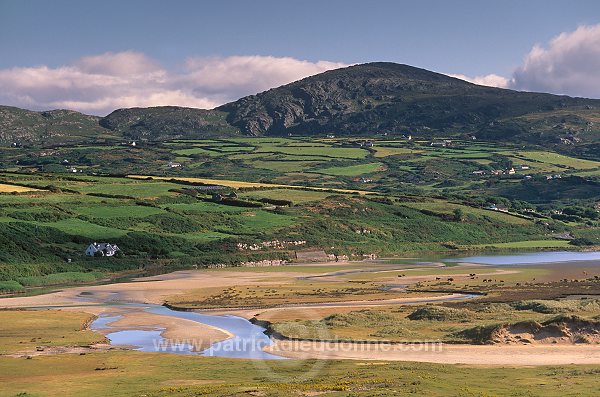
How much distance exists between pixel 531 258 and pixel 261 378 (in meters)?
119

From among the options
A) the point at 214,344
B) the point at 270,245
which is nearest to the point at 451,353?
the point at 214,344

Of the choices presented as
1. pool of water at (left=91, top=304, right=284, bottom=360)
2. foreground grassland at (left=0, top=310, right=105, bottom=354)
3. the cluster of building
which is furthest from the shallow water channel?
the cluster of building

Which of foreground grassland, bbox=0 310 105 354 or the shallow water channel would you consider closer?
the shallow water channel

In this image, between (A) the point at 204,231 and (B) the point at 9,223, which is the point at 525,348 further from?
(A) the point at 204,231

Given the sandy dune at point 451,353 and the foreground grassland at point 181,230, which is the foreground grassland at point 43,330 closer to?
the sandy dune at point 451,353

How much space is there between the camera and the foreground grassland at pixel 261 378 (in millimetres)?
46781

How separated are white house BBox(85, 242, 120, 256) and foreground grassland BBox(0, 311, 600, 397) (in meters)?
70.6

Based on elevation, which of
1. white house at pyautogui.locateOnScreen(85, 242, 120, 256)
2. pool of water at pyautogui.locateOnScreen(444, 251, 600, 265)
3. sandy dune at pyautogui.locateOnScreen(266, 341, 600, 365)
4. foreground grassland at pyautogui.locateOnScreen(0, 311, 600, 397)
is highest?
white house at pyautogui.locateOnScreen(85, 242, 120, 256)

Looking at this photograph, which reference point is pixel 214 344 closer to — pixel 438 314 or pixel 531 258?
pixel 438 314

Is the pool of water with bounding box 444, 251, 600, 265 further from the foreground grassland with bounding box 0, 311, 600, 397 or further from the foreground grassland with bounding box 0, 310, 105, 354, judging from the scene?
the foreground grassland with bounding box 0, 311, 600, 397

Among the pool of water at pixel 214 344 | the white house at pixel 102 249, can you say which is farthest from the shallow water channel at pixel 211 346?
the white house at pixel 102 249

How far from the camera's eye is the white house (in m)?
132

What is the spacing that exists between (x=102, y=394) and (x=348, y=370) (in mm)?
15449

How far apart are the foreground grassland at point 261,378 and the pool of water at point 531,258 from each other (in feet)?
328
